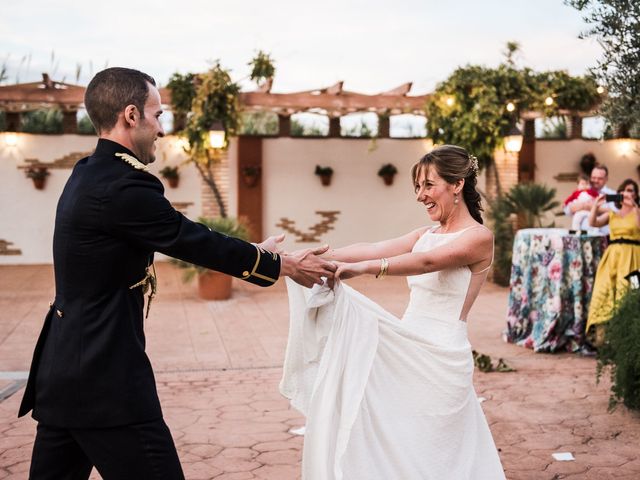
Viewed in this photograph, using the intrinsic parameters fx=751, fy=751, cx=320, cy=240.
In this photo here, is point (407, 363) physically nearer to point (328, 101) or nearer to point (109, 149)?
point (109, 149)

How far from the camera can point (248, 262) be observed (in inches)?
97.3

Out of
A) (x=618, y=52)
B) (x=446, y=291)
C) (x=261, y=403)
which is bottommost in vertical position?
(x=261, y=403)

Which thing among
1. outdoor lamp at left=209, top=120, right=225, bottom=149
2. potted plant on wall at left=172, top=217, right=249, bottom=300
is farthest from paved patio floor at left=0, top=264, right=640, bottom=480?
→ outdoor lamp at left=209, top=120, right=225, bottom=149

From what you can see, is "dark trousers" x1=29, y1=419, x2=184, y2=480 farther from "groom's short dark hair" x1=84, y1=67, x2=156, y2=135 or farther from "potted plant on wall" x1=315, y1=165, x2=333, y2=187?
"potted plant on wall" x1=315, y1=165, x2=333, y2=187

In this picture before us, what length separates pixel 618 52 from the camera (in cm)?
514

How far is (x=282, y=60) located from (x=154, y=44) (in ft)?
10.4


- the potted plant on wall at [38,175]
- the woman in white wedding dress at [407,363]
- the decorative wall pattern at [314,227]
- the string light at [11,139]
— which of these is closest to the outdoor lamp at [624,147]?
the decorative wall pattern at [314,227]

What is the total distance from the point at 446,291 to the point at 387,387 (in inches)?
19.9

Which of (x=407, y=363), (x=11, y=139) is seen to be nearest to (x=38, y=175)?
(x=11, y=139)

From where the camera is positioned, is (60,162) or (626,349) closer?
(626,349)

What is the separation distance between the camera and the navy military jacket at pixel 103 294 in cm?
220

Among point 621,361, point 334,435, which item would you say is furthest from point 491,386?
point 334,435

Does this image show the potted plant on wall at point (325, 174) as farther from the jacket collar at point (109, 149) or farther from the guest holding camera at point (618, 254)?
the jacket collar at point (109, 149)

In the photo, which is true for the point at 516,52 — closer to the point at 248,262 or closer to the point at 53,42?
the point at 53,42
